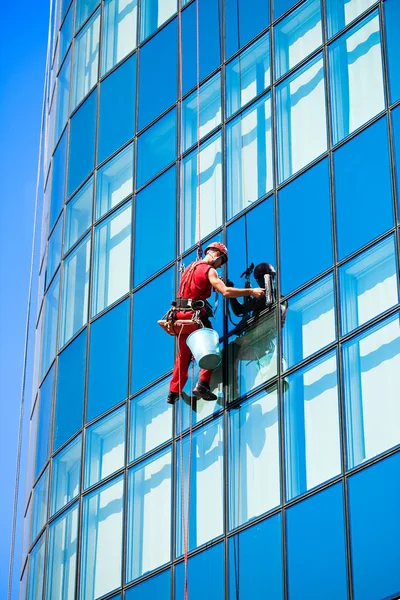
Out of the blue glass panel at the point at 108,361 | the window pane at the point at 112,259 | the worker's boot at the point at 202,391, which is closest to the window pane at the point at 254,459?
the worker's boot at the point at 202,391

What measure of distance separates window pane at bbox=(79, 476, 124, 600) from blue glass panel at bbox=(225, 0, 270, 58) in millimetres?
7468

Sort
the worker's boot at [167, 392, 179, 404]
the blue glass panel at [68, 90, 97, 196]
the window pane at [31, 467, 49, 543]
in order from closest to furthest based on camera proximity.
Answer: the worker's boot at [167, 392, 179, 404] → the window pane at [31, 467, 49, 543] → the blue glass panel at [68, 90, 97, 196]

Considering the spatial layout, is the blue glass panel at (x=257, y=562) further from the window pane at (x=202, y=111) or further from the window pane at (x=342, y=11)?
the window pane at (x=342, y=11)

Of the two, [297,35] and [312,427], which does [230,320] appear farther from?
[297,35]

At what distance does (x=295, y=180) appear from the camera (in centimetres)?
2273

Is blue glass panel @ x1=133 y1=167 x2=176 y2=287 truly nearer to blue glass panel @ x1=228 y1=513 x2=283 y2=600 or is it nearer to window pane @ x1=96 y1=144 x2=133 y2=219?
window pane @ x1=96 y1=144 x2=133 y2=219

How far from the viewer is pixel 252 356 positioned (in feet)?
72.7

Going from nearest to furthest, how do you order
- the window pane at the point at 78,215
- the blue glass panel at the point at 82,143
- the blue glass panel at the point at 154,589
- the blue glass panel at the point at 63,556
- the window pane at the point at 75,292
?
the blue glass panel at the point at 154,589 → the blue glass panel at the point at 63,556 → the window pane at the point at 75,292 → the window pane at the point at 78,215 → the blue glass panel at the point at 82,143

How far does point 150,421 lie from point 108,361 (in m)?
1.85

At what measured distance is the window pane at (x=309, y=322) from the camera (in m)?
21.1

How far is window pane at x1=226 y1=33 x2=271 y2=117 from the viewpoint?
2430 centimetres

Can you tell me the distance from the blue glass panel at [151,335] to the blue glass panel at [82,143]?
436cm

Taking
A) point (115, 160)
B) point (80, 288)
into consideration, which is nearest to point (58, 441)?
point (80, 288)

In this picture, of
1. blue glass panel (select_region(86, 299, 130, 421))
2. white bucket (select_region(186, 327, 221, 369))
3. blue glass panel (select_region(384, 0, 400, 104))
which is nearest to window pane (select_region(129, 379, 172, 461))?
blue glass panel (select_region(86, 299, 130, 421))
